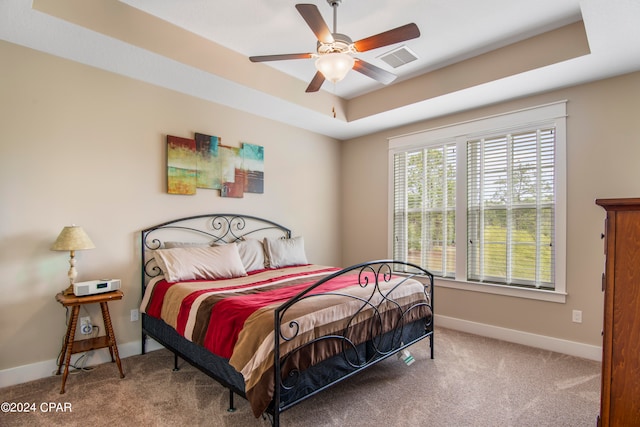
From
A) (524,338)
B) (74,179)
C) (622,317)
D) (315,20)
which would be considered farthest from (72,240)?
(524,338)

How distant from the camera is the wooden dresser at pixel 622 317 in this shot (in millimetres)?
1463

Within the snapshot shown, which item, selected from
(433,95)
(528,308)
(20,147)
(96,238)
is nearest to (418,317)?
(528,308)

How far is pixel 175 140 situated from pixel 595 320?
435 centimetres

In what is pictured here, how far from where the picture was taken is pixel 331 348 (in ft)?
6.63

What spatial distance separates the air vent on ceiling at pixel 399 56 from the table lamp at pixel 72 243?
302cm

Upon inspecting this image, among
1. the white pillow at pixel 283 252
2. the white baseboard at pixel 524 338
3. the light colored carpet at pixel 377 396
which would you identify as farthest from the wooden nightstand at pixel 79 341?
the white baseboard at pixel 524 338

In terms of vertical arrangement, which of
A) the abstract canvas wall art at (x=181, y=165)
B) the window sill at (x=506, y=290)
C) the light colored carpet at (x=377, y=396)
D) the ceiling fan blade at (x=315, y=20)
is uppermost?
the ceiling fan blade at (x=315, y=20)

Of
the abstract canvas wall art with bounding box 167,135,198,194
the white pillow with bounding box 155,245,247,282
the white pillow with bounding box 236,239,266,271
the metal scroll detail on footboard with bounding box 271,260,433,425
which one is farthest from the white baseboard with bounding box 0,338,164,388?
the metal scroll detail on footboard with bounding box 271,260,433,425

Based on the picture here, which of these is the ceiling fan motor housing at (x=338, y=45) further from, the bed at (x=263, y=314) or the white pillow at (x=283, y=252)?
the white pillow at (x=283, y=252)

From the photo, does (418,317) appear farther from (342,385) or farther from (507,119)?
(507,119)

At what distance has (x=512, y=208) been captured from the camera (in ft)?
11.5

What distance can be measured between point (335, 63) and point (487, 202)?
2.49m

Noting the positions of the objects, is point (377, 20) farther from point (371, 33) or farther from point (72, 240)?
point (72, 240)

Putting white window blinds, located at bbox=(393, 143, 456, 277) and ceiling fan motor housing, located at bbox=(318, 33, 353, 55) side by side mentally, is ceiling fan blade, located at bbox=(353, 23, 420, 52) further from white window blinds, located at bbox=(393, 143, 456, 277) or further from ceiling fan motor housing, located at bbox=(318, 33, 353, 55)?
white window blinds, located at bbox=(393, 143, 456, 277)
